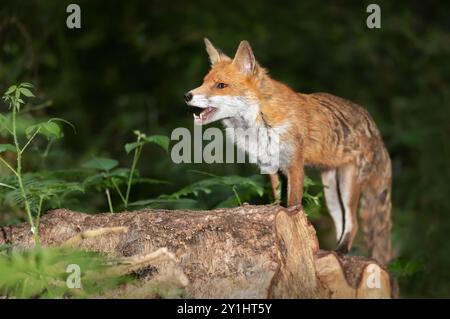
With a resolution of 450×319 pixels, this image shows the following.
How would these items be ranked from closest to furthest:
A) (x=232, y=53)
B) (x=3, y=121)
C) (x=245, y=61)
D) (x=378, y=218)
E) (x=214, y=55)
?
1. (x=3, y=121)
2. (x=245, y=61)
3. (x=214, y=55)
4. (x=378, y=218)
5. (x=232, y=53)

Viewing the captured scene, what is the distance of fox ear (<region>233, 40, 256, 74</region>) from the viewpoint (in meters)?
7.41

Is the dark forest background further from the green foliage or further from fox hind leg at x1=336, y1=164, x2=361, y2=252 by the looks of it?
the green foliage

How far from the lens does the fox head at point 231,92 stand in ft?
23.9

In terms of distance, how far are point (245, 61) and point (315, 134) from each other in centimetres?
112

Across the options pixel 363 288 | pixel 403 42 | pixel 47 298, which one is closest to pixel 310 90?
pixel 403 42

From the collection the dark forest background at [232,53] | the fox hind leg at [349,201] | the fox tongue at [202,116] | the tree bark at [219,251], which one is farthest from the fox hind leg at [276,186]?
the dark forest background at [232,53]

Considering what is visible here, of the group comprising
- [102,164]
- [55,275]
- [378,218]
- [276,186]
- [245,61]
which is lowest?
[378,218]

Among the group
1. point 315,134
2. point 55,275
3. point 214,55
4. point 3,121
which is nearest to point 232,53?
point 214,55

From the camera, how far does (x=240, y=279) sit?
5.25m

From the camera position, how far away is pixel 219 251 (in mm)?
5438

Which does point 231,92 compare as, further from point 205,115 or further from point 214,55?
point 214,55

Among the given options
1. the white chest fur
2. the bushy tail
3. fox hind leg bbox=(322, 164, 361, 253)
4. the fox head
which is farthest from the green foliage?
the bushy tail

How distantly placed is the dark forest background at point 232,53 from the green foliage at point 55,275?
308 inches
